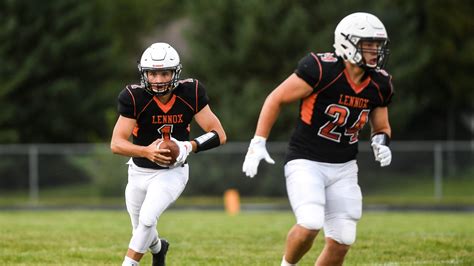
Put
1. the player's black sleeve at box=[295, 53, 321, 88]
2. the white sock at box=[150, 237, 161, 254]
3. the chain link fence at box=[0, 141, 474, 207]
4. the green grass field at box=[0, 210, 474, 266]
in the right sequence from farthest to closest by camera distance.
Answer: the chain link fence at box=[0, 141, 474, 207] → the green grass field at box=[0, 210, 474, 266] → the white sock at box=[150, 237, 161, 254] → the player's black sleeve at box=[295, 53, 321, 88]

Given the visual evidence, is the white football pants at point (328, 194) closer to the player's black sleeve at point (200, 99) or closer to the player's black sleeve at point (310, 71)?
the player's black sleeve at point (310, 71)

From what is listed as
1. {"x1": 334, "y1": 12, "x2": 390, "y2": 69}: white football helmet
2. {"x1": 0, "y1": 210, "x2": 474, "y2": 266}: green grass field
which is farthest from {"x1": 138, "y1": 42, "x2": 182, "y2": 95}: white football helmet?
{"x1": 0, "y1": 210, "x2": 474, "y2": 266}: green grass field

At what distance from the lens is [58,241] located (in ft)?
35.5

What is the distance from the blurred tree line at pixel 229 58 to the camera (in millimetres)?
30125

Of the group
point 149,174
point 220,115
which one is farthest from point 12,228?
point 220,115

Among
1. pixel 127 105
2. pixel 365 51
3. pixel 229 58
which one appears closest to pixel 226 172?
pixel 229 58

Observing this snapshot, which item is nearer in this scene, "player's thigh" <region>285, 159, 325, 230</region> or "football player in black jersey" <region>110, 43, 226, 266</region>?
"player's thigh" <region>285, 159, 325, 230</region>

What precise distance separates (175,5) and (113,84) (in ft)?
49.9

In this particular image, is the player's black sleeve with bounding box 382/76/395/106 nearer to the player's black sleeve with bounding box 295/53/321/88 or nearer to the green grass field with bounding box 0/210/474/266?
the player's black sleeve with bounding box 295/53/321/88

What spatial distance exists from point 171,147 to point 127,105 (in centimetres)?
50

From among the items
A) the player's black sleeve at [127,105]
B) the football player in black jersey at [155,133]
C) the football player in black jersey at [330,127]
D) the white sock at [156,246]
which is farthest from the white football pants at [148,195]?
the football player in black jersey at [330,127]

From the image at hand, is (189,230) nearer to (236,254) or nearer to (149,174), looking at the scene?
(236,254)

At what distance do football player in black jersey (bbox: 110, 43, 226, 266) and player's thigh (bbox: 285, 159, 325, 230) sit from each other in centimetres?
110

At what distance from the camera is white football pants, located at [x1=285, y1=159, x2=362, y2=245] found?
6988 millimetres
